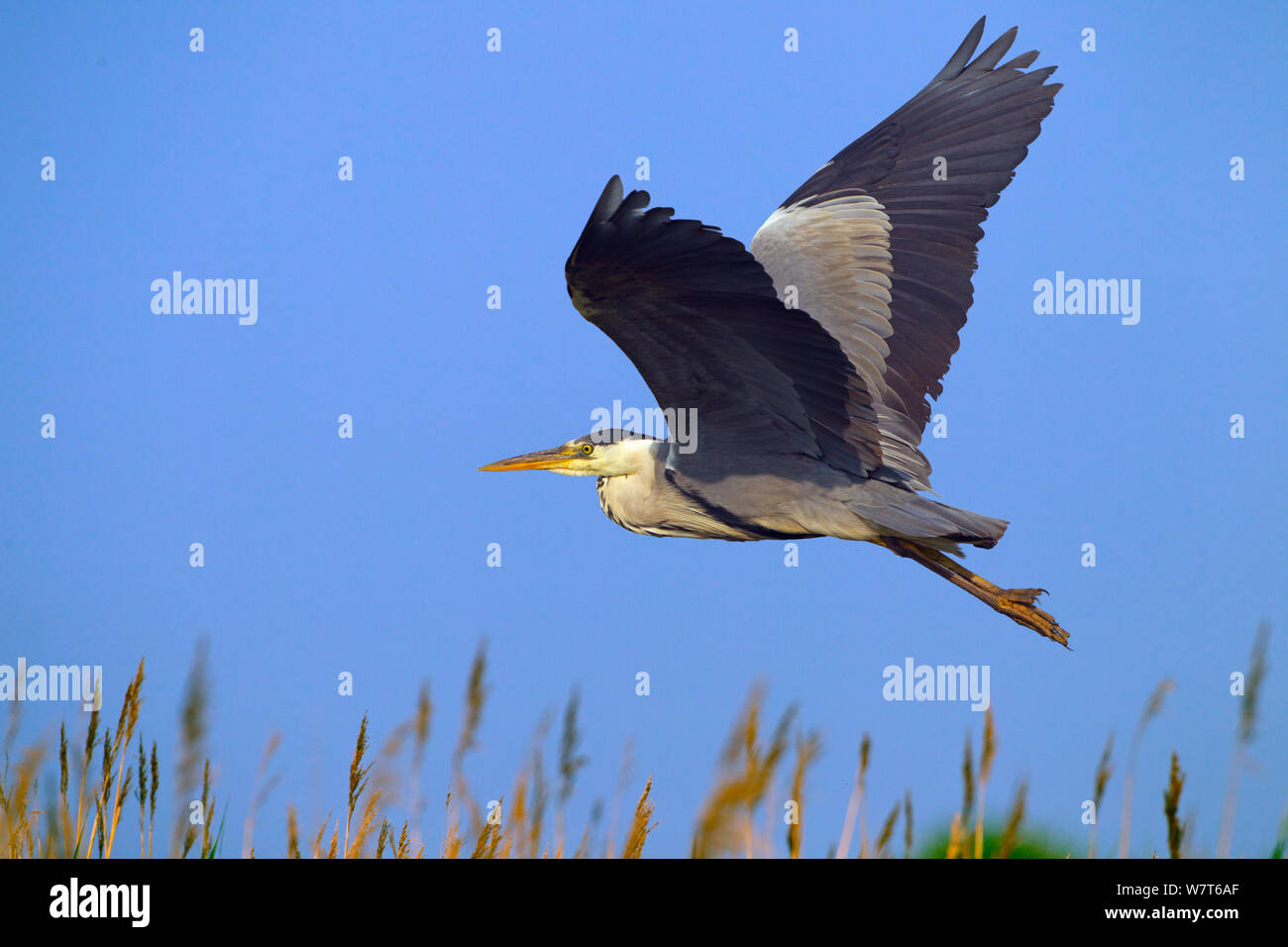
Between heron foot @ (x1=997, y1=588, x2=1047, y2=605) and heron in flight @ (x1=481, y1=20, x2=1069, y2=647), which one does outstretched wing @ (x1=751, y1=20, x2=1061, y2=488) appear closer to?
heron in flight @ (x1=481, y1=20, x2=1069, y2=647)

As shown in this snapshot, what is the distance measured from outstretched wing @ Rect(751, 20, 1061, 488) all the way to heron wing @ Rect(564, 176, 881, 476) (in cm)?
60

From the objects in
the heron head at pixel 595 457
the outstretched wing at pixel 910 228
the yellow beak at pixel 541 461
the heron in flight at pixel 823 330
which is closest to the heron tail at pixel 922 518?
the heron in flight at pixel 823 330

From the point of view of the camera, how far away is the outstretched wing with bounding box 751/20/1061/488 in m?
5.88

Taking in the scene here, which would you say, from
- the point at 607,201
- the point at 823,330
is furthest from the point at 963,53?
the point at 607,201

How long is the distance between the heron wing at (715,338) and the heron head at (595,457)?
1.43 ft

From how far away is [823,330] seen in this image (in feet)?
14.5

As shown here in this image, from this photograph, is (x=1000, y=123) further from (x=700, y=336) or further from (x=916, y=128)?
(x=700, y=336)

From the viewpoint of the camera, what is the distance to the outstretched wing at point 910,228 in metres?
5.88

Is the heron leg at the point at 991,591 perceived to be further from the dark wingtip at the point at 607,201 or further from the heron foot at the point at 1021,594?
the dark wingtip at the point at 607,201

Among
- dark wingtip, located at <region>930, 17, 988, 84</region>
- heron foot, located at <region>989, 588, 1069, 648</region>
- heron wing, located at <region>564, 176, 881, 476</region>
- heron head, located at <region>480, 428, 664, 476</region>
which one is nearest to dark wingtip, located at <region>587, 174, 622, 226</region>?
heron wing, located at <region>564, 176, 881, 476</region>

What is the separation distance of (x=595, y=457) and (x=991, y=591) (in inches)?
81.9
